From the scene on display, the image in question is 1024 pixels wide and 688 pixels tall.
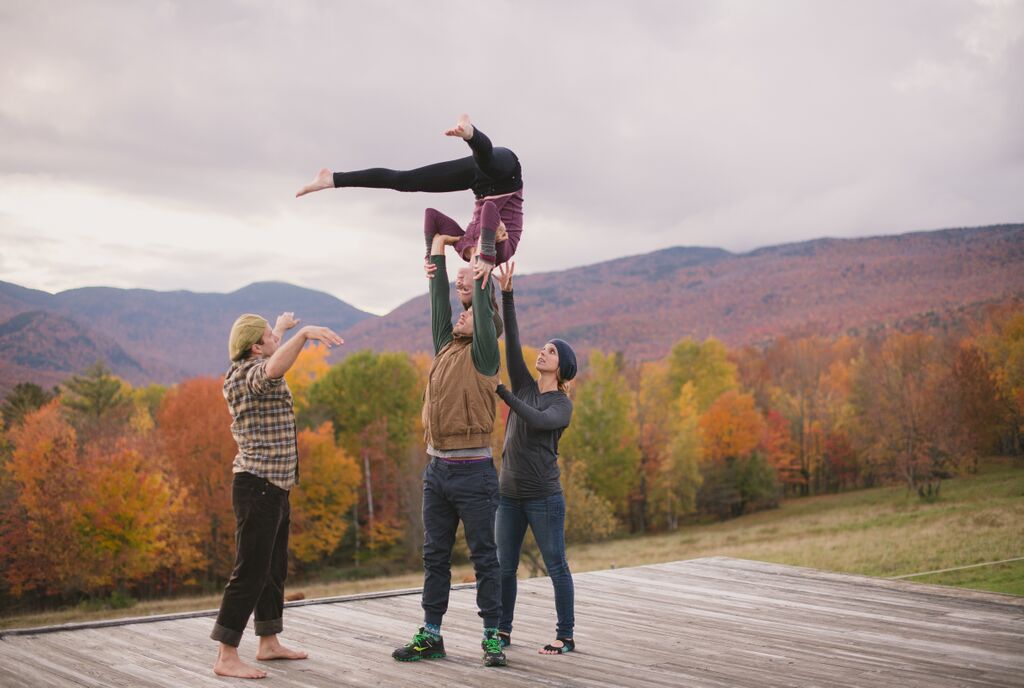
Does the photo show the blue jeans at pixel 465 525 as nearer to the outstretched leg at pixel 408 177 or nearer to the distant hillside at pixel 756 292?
the outstretched leg at pixel 408 177

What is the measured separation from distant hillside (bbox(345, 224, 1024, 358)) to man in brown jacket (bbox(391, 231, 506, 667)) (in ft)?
128

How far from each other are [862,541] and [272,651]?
20261 millimetres

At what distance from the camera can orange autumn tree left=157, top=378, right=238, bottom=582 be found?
32.3 meters

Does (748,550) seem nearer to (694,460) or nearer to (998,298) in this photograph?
(694,460)

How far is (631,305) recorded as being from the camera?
145 metres

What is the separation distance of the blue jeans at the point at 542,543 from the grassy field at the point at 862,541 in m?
8.00

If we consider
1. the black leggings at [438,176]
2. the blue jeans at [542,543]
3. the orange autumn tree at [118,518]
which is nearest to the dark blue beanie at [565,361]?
the blue jeans at [542,543]

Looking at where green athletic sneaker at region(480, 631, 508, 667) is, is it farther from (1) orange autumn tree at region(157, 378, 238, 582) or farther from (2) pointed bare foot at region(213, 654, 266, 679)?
(1) orange autumn tree at region(157, 378, 238, 582)

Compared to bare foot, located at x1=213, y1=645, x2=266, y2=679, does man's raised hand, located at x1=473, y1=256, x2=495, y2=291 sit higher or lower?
higher

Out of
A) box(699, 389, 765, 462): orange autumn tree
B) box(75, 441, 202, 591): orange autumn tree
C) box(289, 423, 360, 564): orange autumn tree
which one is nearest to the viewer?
box(75, 441, 202, 591): orange autumn tree

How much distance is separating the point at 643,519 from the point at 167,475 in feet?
77.0

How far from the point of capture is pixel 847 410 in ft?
143

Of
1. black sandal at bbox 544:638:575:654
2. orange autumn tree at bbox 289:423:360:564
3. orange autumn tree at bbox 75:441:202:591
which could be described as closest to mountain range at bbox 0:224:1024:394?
black sandal at bbox 544:638:575:654

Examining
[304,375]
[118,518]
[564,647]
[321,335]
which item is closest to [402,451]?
[304,375]
